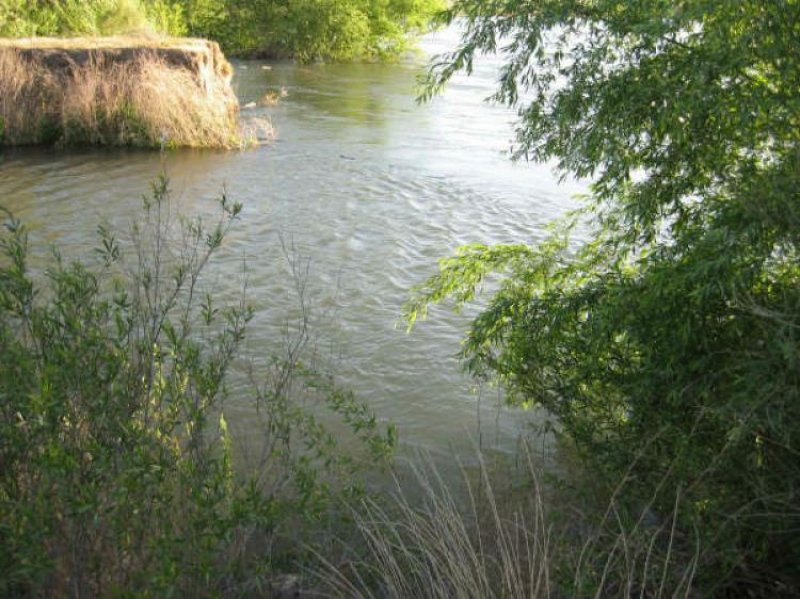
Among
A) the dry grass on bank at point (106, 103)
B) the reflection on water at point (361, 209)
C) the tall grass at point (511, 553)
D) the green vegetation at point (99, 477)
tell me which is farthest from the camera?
the dry grass on bank at point (106, 103)

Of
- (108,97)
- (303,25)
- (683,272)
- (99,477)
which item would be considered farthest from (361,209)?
(303,25)

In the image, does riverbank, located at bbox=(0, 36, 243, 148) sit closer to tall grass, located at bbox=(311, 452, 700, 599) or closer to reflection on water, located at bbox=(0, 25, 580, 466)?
reflection on water, located at bbox=(0, 25, 580, 466)

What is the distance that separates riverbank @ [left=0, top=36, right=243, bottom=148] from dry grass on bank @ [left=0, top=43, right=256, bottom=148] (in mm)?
21

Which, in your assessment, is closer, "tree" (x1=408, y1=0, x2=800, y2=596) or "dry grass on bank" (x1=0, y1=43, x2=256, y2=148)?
"tree" (x1=408, y1=0, x2=800, y2=596)

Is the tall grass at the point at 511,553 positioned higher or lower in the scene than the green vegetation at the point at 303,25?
lower

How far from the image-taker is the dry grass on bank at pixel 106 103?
54.4 ft

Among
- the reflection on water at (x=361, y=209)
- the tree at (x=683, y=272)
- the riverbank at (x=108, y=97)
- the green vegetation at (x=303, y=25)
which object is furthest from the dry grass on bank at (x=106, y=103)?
the tree at (x=683, y=272)

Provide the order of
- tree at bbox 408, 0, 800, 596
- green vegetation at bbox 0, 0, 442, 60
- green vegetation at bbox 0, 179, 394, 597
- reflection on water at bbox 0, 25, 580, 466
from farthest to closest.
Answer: green vegetation at bbox 0, 0, 442, 60 → reflection on water at bbox 0, 25, 580, 466 → tree at bbox 408, 0, 800, 596 → green vegetation at bbox 0, 179, 394, 597

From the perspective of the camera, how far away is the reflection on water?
28.9 ft

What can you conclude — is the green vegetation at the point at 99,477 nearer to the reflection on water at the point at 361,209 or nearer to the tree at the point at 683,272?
the tree at the point at 683,272

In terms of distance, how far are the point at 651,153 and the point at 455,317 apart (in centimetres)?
511

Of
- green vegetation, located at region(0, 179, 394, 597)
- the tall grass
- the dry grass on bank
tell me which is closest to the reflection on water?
the dry grass on bank

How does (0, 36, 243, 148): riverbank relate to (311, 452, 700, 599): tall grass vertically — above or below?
above

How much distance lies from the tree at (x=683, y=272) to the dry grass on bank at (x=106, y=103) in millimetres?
12344
